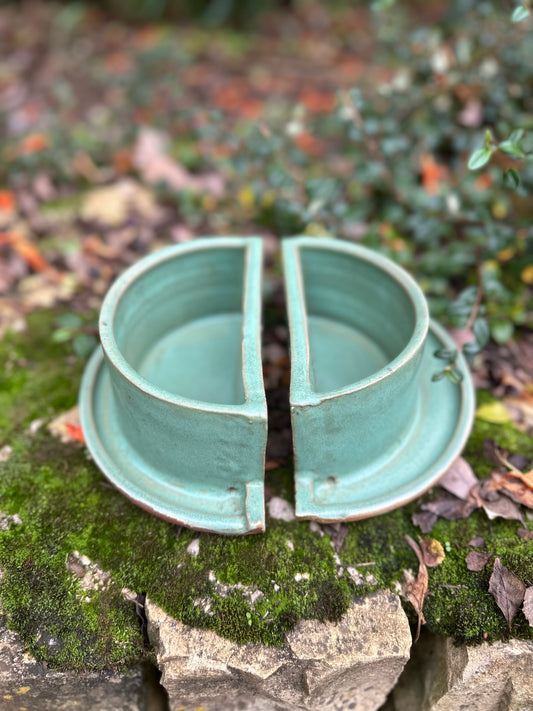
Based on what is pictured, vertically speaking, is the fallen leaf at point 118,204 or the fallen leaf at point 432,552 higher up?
the fallen leaf at point 118,204

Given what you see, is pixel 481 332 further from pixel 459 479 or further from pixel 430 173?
pixel 430 173

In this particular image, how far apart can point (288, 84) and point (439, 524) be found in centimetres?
421

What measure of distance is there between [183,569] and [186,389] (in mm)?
805

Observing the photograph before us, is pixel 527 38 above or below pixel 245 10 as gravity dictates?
above

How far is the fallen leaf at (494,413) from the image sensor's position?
2842 millimetres

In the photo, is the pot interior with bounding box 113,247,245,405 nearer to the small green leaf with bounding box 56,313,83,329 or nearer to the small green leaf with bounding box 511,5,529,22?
the small green leaf with bounding box 56,313,83,329

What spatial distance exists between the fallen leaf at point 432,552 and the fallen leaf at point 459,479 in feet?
0.79

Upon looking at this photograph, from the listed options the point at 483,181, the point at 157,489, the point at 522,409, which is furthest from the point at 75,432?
the point at 483,181

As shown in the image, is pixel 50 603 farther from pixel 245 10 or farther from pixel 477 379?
pixel 245 10

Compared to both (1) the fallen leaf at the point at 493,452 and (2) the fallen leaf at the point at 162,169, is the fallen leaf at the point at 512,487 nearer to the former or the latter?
(1) the fallen leaf at the point at 493,452

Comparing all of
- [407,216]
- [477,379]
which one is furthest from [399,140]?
[477,379]

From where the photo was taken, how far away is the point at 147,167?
4230 mm

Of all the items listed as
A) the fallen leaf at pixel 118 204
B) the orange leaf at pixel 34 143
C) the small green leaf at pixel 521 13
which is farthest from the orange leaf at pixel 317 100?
the small green leaf at pixel 521 13

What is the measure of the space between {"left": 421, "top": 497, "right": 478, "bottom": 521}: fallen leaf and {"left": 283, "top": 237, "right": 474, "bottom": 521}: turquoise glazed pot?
0.16 meters
